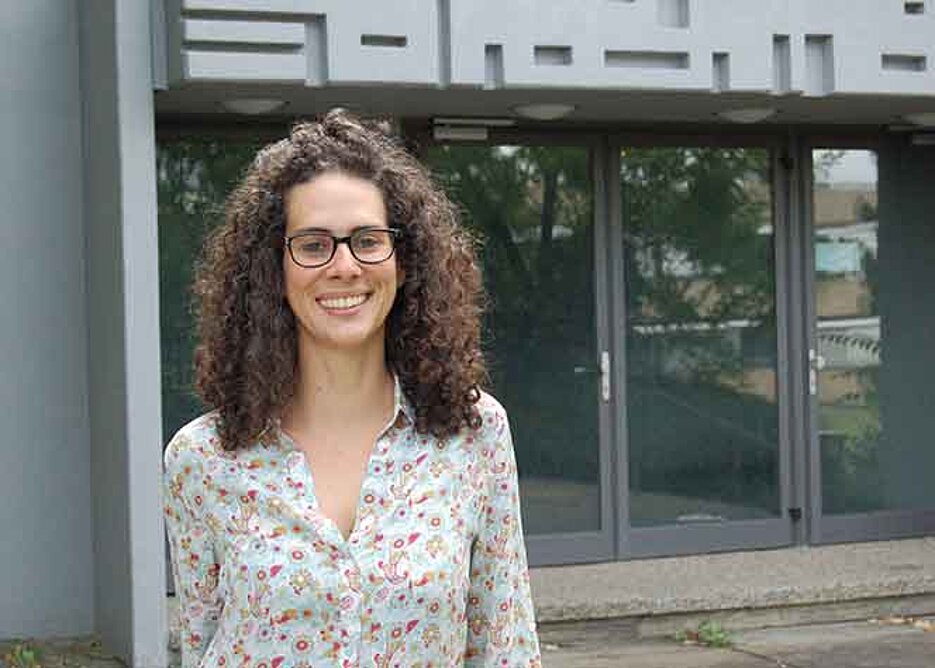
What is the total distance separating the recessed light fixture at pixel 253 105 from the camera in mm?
7449

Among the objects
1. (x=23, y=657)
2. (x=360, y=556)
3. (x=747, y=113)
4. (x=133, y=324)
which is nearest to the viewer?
(x=360, y=556)

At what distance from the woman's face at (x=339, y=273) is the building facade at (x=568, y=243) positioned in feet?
14.7

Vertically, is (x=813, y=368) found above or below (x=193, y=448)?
below

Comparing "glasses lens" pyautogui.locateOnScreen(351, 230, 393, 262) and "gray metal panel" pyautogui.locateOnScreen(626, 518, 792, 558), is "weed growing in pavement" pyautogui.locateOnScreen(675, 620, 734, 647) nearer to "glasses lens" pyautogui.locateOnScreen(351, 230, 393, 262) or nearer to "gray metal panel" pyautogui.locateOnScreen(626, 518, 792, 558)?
"gray metal panel" pyautogui.locateOnScreen(626, 518, 792, 558)

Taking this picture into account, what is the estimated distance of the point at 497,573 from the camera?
245 centimetres

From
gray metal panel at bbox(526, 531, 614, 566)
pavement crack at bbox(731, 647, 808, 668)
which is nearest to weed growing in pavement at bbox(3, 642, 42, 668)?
gray metal panel at bbox(526, 531, 614, 566)

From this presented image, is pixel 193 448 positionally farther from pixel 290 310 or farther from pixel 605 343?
pixel 605 343

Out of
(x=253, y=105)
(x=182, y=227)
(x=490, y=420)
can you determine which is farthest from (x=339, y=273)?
(x=182, y=227)

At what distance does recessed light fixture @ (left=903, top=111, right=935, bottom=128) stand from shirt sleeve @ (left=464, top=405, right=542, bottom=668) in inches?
260

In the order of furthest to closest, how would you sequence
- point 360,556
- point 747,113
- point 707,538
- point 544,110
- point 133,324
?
point 707,538
point 747,113
point 544,110
point 133,324
point 360,556

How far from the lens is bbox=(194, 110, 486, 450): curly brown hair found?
7.87 ft

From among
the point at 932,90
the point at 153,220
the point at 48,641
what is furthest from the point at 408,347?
the point at 932,90

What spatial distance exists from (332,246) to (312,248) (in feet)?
0.10

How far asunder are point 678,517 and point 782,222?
1601 mm
